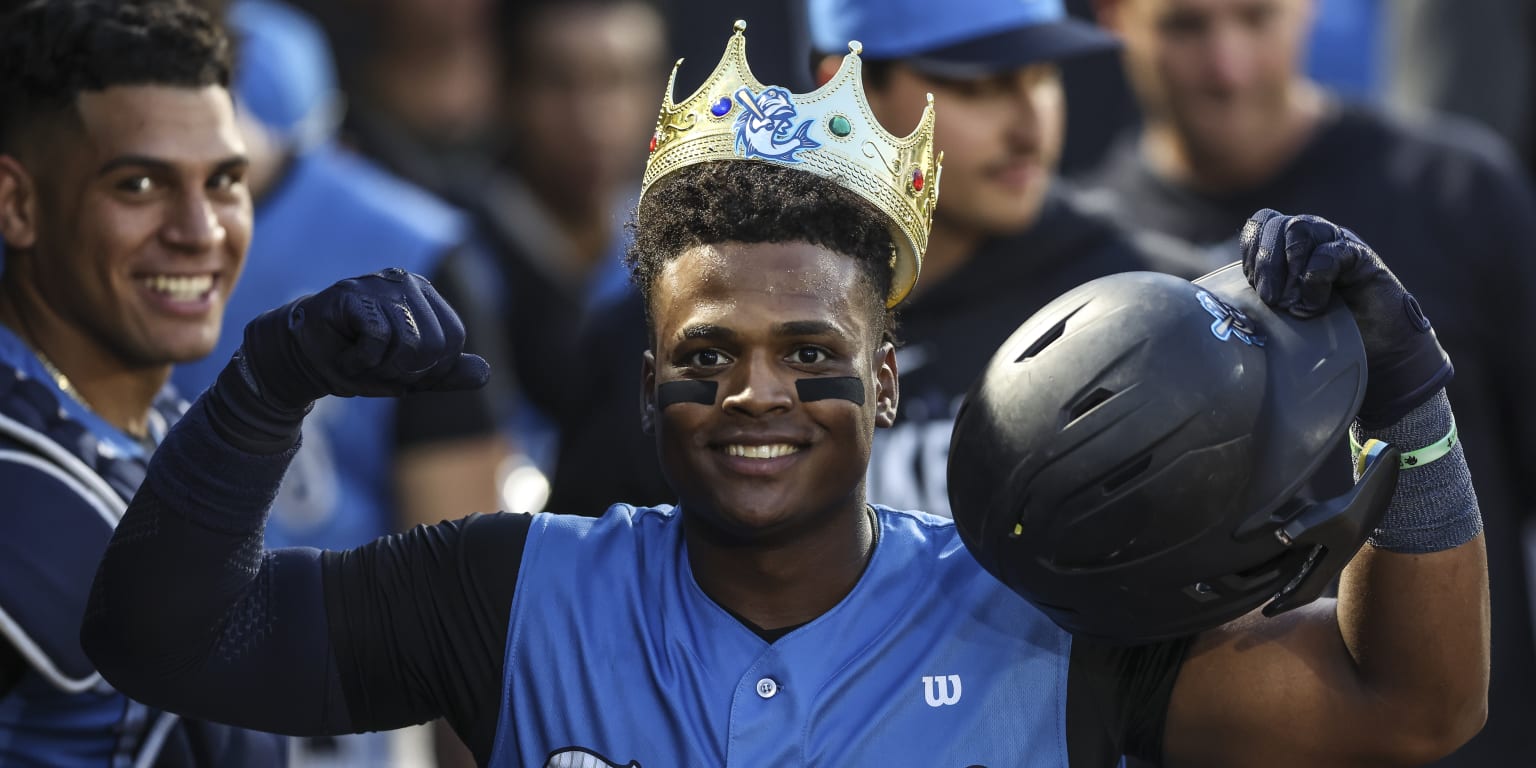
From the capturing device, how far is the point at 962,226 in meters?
4.82

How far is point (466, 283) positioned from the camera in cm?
591

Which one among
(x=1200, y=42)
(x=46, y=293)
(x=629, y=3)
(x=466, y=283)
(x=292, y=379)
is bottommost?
(x=292, y=379)

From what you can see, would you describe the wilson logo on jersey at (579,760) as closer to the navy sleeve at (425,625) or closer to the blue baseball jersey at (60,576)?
the navy sleeve at (425,625)

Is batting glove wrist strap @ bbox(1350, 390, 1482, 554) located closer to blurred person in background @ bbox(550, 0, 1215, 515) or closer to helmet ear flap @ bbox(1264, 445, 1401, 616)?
helmet ear flap @ bbox(1264, 445, 1401, 616)

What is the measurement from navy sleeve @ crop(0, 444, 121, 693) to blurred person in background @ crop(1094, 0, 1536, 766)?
305 cm

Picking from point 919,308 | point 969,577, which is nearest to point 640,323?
point 919,308

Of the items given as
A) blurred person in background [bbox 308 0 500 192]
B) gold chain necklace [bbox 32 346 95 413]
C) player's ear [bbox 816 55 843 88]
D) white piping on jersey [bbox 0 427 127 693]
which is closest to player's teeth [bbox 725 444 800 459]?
white piping on jersey [bbox 0 427 127 693]

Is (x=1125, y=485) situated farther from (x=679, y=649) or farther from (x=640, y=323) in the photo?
(x=640, y=323)

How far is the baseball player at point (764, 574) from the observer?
288 centimetres

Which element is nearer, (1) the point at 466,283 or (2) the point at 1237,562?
(2) the point at 1237,562

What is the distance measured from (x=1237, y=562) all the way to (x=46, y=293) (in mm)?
2276

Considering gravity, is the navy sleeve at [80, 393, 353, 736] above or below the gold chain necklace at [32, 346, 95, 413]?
below

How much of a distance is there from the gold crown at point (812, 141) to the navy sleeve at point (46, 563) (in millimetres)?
1123

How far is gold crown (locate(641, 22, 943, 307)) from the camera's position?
10.7 feet
